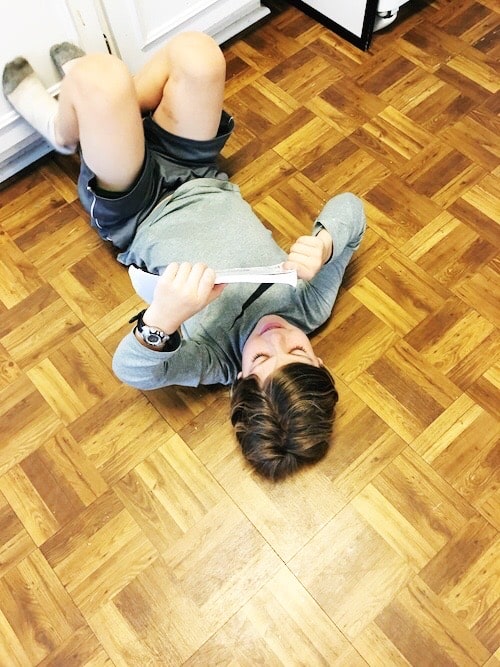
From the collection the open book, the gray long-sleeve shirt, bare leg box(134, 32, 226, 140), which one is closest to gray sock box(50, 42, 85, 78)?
bare leg box(134, 32, 226, 140)

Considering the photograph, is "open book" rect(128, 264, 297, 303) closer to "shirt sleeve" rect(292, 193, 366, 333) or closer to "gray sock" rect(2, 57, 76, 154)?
"shirt sleeve" rect(292, 193, 366, 333)

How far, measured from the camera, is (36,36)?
104 centimetres

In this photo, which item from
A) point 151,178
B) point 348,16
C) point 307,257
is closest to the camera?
point 307,257

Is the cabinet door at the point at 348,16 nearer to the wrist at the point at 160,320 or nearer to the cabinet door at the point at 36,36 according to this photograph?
the cabinet door at the point at 36,36

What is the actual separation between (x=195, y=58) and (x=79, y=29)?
11.2 inches

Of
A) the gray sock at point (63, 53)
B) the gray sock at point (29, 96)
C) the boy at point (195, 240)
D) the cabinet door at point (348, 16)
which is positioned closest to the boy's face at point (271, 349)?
the boy at point (195, 240)

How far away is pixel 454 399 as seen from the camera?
99cm

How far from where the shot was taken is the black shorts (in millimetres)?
939

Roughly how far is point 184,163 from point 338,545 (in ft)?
2.26

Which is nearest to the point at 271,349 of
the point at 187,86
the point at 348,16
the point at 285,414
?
the point at 285,414

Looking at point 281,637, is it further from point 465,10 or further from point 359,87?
point 465,10

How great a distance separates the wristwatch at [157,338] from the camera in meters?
0.78

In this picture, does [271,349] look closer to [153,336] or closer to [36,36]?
[153,336]

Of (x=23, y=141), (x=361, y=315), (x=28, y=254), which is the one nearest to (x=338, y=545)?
(x=361, y=315)
